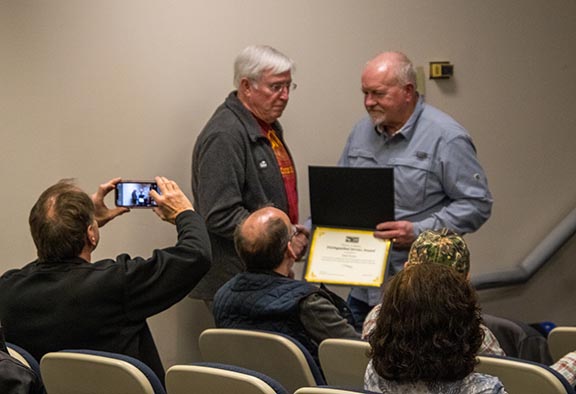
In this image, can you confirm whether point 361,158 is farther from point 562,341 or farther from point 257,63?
point 562,341

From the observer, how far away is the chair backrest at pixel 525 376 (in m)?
2.71

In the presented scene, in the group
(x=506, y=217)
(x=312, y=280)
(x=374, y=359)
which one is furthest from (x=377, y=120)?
(x=374, y=359)

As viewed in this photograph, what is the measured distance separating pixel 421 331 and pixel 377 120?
2186 millimetres

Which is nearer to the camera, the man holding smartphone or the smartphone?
the man holding smartphone

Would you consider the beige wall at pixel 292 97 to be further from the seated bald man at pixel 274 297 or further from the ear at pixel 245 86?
the seated bald man at pixel 274 297

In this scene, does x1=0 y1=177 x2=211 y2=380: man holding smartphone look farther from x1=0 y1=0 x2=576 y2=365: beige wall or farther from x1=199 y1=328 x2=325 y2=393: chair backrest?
x1=0 y1=0 x2=576 y2=365: beige wall

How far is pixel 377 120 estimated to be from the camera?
174 inches

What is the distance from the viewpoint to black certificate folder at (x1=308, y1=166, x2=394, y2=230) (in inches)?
162

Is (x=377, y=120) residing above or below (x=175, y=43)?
below

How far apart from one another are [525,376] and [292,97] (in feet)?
8.91

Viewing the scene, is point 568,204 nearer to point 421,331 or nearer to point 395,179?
point 395,179

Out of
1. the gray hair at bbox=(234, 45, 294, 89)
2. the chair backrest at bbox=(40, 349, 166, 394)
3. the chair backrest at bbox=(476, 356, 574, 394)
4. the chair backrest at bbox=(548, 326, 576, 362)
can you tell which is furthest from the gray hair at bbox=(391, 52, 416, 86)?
the chair backrest at bbox=(40, 349, 166, 394)

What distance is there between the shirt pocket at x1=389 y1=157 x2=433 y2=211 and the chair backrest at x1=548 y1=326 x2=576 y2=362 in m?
1.09

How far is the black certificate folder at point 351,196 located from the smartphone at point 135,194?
71cm
